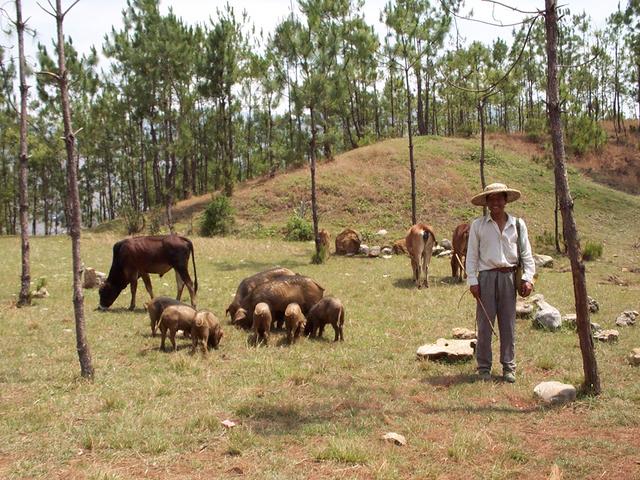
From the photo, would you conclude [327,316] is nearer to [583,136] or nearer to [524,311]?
[524,311]

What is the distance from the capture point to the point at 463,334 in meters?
9.29

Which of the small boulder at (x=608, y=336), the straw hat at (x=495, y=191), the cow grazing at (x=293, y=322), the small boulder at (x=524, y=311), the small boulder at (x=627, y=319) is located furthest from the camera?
the small boulder at (x=524, y=311)

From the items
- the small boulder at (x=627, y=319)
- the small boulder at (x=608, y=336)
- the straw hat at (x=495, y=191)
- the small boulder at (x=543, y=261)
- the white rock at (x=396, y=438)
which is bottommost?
the white rock at (x=396, y=438)

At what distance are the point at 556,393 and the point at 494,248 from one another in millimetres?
1858

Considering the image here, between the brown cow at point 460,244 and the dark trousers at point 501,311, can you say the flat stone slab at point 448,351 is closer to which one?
the dark trousers at point 501,311

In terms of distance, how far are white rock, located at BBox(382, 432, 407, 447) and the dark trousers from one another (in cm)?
236

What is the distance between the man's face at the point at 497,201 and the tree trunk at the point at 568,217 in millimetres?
746

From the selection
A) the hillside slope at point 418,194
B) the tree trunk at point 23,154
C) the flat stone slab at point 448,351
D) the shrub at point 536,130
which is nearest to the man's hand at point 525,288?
the flat stone slab at point 448,351

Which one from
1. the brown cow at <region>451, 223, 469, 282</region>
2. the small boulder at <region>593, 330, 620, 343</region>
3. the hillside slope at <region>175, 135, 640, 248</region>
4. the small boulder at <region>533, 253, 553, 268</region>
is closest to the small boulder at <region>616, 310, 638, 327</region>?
the small boulder at <region>593, 330, 620, 343</region>

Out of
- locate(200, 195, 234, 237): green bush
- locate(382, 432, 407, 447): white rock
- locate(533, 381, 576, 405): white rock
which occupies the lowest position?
locate(382, 432, 407, 447): white rock

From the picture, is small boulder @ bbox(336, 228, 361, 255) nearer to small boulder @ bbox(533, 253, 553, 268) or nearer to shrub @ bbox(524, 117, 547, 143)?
small boulder @ bbox(533, 253, 553, 268)

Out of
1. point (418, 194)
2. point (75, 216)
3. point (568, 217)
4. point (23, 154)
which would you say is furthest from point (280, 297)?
point (418, 194)

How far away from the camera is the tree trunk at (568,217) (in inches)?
251

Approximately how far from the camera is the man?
7.11 metres
